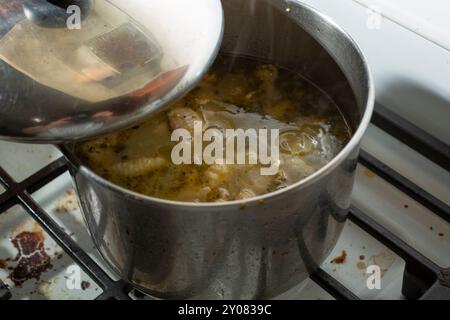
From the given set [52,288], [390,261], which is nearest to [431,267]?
[390,261]

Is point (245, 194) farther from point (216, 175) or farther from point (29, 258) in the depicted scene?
point (29, 258)

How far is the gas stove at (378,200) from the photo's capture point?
0.78 meters

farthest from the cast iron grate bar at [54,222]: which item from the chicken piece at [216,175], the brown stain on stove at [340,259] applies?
the brown stain on stove at [340,259]

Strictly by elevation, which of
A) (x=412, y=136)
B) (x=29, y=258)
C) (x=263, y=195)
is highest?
(x=263, y=195)

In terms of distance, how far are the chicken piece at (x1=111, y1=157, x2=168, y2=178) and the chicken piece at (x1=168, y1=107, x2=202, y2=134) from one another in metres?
0.06

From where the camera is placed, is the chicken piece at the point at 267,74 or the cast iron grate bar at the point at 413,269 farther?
the chicken piece at the point at 267,74

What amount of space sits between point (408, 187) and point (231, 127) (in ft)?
0.73

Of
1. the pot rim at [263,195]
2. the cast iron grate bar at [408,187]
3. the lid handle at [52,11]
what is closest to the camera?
the pot rim at [263,195]

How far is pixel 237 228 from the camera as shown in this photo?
609 mm

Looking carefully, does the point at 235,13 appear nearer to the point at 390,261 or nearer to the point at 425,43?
the point at 425,43

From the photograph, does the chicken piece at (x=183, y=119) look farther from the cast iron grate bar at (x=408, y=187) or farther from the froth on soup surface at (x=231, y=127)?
the cast iron grate bar at (x=408, y=187)

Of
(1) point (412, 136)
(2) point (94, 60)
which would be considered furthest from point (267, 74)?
(2) point (94, 60)

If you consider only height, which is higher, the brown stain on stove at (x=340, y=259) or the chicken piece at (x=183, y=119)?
the chicken piece at (x=183, y=119)

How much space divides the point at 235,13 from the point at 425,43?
245 mm
